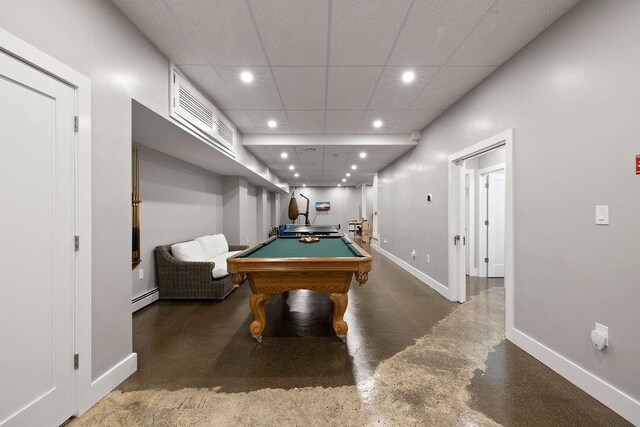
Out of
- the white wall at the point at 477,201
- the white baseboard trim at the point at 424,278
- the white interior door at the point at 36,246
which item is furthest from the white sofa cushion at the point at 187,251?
the white wall at the point at 477,201

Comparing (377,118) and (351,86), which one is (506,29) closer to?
(351,86)

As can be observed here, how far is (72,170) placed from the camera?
1419 mm

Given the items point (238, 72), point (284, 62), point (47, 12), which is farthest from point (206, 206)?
point (47, 12)

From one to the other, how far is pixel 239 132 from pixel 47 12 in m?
3.12

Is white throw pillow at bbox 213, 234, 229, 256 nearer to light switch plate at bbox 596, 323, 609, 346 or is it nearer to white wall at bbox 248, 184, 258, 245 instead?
white wall at bbox 248, 184, 258, 245

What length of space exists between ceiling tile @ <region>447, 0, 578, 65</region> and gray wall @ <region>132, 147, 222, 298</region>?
3955 mm

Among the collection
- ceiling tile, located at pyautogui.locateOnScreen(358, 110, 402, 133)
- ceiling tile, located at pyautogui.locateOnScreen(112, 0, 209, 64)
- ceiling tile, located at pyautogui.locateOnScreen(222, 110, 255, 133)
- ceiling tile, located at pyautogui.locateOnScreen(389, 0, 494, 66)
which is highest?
ceiling tile, located at pyautogui.locateOnScreen(222, 110, 255, 133)

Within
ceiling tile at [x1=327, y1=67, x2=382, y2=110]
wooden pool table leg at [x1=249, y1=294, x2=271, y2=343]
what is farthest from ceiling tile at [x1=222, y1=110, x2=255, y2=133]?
wooden pool table leg at [x1=249, y1=294, x2=271, y2=343]

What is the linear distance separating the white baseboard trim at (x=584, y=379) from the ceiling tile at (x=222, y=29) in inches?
140

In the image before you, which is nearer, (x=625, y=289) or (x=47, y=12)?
(x=47, y=12)

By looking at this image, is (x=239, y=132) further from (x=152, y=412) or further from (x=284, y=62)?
(x=152, y=412)

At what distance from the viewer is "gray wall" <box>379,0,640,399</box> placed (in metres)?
1.45

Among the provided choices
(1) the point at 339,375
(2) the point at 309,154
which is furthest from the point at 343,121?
(1) the point at 339,375

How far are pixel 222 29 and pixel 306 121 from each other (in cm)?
205
